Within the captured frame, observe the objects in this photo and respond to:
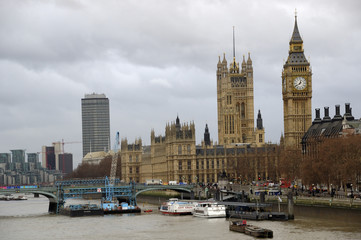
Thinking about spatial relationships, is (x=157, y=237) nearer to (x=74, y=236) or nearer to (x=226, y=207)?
(x=74, y=236)

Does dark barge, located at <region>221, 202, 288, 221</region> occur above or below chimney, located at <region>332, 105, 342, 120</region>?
below

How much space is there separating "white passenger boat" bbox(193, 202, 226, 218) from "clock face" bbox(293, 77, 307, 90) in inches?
2720

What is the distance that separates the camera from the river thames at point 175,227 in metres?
80.9

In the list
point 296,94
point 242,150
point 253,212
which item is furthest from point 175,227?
point 242,150

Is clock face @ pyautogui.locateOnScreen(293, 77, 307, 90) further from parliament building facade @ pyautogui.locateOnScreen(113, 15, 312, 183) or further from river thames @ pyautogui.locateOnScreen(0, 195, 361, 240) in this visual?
river thames @ pyautogui.locateOnScreen(0, 195, 361, 240)

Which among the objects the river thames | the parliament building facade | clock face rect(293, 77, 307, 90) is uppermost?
clock face rect(293, 77, 307, 90)

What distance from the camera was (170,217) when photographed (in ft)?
354

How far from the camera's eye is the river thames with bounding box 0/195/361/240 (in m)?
80.9

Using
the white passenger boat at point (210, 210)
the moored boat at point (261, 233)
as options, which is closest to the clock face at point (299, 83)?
the white passenger boat at point (210, 210)

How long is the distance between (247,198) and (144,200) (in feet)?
175

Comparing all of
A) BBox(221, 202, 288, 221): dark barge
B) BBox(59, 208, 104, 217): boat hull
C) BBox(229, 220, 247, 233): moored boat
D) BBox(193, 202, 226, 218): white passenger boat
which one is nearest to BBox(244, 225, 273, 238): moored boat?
BBox(229, 220, 247, 233): moored boat

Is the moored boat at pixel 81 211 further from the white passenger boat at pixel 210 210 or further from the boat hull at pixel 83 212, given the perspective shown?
the white passenger boat at pixel 210 210

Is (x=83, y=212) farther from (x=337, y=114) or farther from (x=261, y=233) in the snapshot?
(x=337, y=114)

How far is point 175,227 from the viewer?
303 ft
